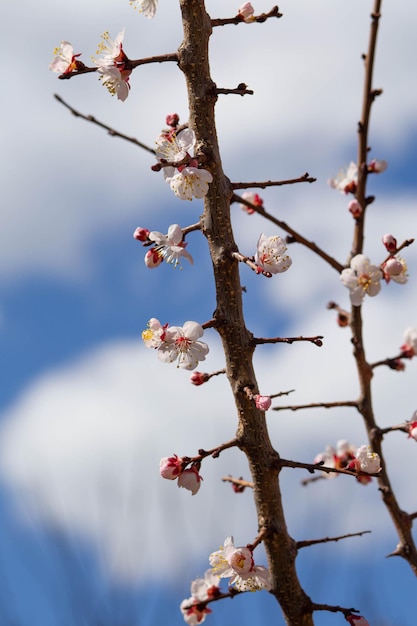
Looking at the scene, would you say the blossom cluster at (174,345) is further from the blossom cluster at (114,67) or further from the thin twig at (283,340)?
the blossom cluster at (114,67)

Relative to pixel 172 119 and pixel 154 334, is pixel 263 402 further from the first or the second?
pixel 172 119

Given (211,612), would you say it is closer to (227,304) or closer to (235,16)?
(227,304)

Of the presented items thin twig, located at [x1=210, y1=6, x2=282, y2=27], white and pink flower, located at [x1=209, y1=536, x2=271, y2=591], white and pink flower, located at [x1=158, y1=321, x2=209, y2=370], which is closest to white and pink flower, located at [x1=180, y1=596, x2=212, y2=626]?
white and pink flower, located at [x1=209, y1=536, x2=271, y2=591]

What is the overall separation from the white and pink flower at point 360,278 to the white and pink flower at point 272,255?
1025 millimetres

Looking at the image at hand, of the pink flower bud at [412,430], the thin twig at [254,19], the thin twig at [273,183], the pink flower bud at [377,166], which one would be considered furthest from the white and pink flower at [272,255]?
the pink flower bud at [377,166]

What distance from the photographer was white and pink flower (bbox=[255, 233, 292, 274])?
106 inches

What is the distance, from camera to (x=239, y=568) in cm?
270

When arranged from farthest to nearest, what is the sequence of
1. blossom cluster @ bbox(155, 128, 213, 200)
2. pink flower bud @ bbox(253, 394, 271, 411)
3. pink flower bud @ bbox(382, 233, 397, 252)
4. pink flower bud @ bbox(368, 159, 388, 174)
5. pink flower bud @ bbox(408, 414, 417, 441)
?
1. pink flower bud @ bbox(368, 159, 388, 174)
2. pink flower bud @ bbox(382, 233, 397, 252)
3. pink flower bud @ bbox(408, 414, 417, 441)
4. blossom cluster @ bbox(155, 128, 213, 200)
5. pink flower bud @ bbox(253, 394, 271, 411)

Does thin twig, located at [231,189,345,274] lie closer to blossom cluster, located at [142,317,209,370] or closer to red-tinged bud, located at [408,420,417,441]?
red-tinged bud, located at [408,420,417,441]

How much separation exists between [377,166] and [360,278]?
35.3 inches

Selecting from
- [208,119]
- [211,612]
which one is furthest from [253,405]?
[211,612]

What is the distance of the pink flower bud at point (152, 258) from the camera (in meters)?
2.86

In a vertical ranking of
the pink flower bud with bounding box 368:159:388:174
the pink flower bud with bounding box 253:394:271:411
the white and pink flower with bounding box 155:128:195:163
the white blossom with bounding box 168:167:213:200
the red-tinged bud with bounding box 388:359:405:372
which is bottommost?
the pink flower bud with bounding box 253:394:271:411

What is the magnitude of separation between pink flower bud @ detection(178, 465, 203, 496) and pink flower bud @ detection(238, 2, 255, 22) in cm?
153
